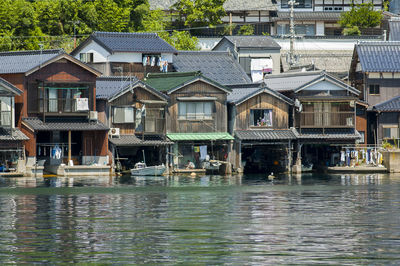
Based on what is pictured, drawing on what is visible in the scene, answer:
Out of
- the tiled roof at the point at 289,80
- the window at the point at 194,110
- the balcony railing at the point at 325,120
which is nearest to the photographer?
the window at the point at 194,110

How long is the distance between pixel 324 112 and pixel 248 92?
6357mm

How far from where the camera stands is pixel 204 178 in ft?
215

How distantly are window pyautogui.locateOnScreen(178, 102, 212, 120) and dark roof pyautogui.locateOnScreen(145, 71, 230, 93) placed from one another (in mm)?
1519

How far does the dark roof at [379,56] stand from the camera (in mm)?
77562

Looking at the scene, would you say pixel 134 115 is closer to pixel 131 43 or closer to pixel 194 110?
pixel 194 110

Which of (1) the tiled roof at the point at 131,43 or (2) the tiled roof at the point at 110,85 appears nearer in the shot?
(2) the tiled roof at the point at 110,85

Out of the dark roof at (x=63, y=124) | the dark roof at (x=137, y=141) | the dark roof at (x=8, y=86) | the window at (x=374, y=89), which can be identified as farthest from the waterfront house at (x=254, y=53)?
the dark roof at (x=8, y=86)

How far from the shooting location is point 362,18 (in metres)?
102

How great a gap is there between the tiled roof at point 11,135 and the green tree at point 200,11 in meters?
34.0

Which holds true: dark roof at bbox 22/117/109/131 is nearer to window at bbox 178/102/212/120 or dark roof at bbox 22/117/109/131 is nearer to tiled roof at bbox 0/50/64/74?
tiled roof at bbox 0/50/64/74

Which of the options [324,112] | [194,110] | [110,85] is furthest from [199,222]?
[324,112]

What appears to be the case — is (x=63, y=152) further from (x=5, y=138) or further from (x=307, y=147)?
(x=307, y=147)

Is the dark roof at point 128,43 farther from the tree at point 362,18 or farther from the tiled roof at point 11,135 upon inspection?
the tree at point 362,18

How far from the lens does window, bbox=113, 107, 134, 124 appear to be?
6888cm
